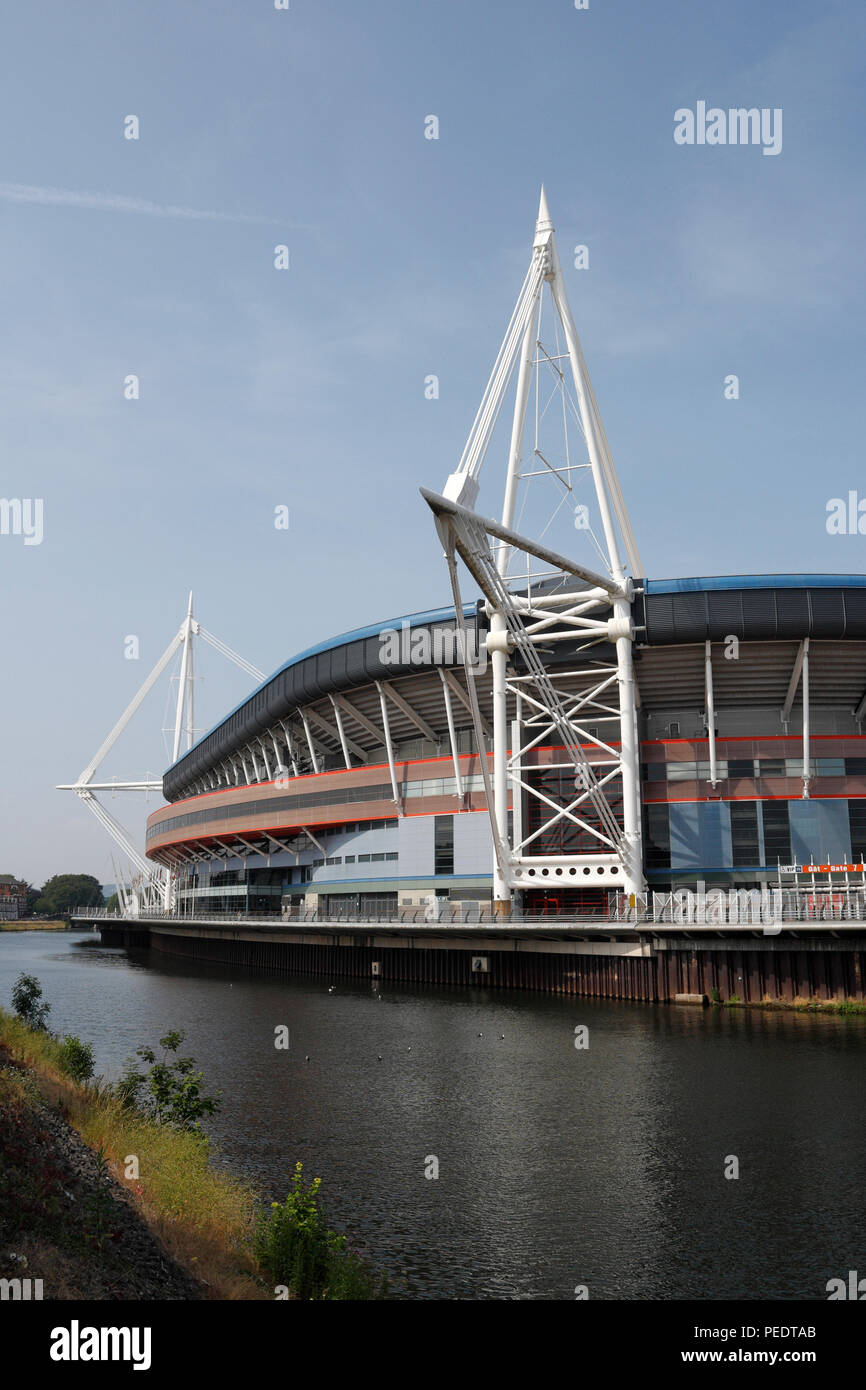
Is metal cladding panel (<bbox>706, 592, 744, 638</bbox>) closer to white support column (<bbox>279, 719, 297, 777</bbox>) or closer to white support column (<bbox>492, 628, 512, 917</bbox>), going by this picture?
white support column (<bbox>492, 628, 512, 917</bbox>)

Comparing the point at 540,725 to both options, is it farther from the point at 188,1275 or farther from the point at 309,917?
the point at 188,1275

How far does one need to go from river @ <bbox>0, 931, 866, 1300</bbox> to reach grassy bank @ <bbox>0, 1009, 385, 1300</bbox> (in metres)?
1.49

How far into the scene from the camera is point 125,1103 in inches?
763

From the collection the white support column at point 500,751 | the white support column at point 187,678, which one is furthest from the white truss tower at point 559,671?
the white support column at point 187,678

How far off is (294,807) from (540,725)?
2346 centimetres

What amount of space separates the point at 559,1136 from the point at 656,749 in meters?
Result: 35.5

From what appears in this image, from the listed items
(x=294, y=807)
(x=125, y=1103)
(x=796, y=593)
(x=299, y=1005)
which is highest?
(x=796, y=593)

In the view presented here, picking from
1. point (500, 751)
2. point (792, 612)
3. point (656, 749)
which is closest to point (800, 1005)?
point (656, 749)

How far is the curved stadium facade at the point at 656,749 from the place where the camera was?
170 ft

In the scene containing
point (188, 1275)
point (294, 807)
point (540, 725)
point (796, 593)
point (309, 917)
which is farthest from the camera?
point (294, 807)

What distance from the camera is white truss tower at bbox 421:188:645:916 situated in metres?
49.4

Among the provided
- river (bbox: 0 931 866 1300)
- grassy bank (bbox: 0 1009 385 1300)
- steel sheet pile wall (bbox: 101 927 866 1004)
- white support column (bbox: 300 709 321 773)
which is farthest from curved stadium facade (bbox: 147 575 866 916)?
grassy bank (bbox: 0 1009 385 1300)
